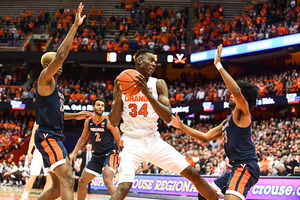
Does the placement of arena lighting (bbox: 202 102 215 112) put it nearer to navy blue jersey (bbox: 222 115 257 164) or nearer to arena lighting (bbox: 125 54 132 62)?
arena lighting (bbox: 125 54 132 62)

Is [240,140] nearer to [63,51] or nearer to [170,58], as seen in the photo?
[63,51]

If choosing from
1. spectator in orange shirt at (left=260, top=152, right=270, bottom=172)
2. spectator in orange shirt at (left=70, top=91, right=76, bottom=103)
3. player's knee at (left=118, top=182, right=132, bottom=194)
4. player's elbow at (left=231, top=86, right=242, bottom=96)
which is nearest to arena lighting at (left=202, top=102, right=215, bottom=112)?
spectator in orange shirt at (left=70, top=91, right=76, bottom=103)

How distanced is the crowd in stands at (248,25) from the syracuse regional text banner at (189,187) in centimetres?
1176

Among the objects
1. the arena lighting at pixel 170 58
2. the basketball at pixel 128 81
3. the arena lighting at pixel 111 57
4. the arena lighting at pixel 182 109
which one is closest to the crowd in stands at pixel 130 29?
the arena lighting at pixel 111 57

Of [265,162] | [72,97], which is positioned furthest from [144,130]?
[72,97]

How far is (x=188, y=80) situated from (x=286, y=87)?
10.6m

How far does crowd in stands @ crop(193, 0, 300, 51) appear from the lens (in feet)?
73.5

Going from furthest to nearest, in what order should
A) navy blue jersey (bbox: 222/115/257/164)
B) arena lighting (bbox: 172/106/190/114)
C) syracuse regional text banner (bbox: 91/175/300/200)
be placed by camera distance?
arena lighting (bbox: 172/106/190/114) < syracuse regional text banner (bbox: 91/175/300/200) < navy blue jersey (bbox: 222/115/257/164)

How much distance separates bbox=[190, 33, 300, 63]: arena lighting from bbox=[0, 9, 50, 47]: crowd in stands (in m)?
13.9

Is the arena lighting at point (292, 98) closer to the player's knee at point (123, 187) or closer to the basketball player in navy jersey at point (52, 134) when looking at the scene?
the basketball player in navy jersey at point (52, 134)

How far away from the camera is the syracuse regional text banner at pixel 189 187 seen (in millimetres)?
10273

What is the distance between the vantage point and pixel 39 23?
110 ft

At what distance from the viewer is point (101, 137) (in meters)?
8.42

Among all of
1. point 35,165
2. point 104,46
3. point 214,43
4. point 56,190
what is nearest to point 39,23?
point 104,46
